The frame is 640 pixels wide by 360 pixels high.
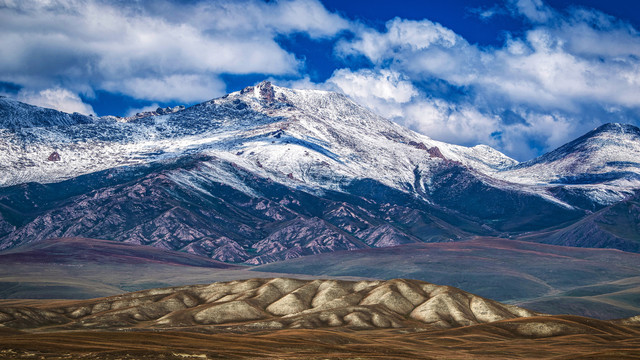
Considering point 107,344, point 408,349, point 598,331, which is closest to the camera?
point 107,344

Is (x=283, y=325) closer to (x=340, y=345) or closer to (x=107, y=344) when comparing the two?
(x=340, y=345)

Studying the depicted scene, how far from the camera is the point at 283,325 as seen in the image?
639 feet

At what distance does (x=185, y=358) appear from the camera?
107m

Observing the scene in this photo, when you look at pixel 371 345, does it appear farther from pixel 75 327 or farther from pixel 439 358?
pixel 75 327

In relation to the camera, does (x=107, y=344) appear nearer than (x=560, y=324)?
Yes

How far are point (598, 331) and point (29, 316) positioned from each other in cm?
15988

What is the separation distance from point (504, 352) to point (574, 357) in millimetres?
27420

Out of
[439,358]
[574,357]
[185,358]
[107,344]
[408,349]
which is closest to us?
[185,358]

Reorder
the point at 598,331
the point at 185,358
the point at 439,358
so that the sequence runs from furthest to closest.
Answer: the point at 598,331 < the point at 439,358 < the point at 185,358

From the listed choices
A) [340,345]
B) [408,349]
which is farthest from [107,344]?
[408,349]

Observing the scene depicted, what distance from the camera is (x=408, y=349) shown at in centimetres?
14675

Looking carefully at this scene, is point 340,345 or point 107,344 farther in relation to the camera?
point 340,345

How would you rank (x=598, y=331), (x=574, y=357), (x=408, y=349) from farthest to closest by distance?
(x=598, y=331) < (x=408, y=349) < (x=574, y=357)

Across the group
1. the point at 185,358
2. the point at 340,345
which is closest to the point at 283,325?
the point at 340,345
